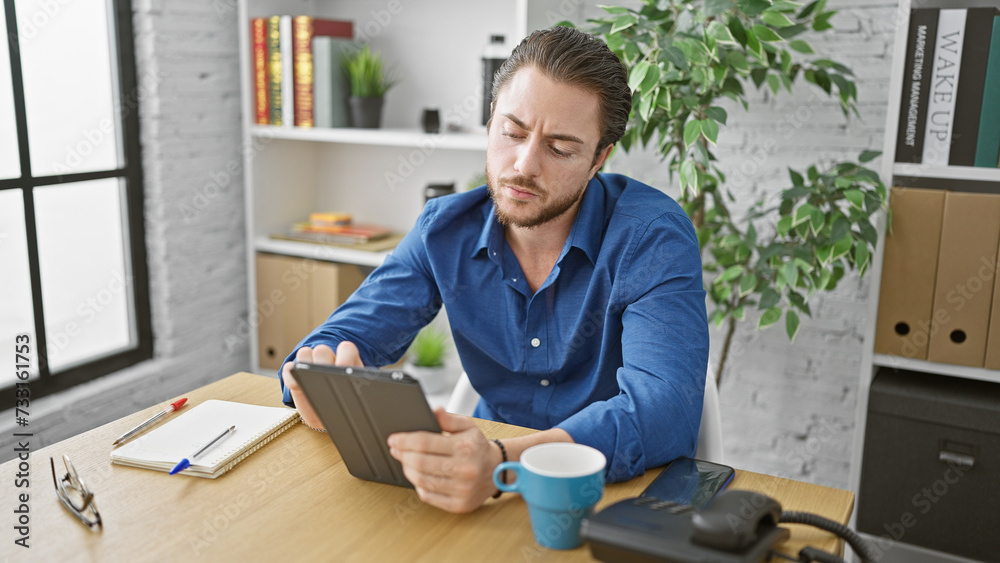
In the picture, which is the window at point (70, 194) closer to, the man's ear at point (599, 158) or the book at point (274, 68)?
the book at point (274, 68)

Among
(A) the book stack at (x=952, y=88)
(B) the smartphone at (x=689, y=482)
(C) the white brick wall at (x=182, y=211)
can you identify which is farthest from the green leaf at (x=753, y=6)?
(C) the white brick wall at (x=182, y=211)

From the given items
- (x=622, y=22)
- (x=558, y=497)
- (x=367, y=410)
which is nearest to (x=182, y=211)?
(x=622, y=22)

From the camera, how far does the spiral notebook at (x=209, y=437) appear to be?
1100mm

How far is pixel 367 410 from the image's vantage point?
991mm

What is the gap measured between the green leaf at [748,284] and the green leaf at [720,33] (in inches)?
22.8

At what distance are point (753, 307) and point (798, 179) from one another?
0.55m

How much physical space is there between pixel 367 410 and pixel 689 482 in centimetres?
44

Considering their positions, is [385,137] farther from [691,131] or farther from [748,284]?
[748,284]

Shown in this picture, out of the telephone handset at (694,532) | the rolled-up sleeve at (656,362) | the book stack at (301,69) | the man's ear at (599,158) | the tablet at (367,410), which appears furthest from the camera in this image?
the book stack at (301,69)

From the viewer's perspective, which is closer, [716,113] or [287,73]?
[716,113]

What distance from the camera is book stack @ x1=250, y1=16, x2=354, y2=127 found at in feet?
8.29

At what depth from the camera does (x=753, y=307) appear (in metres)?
2.43

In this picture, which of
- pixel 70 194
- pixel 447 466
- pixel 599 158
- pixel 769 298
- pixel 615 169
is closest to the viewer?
pixel 447 466

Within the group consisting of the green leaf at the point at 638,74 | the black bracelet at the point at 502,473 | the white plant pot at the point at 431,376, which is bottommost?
the white plant pot at the point at 431,376
